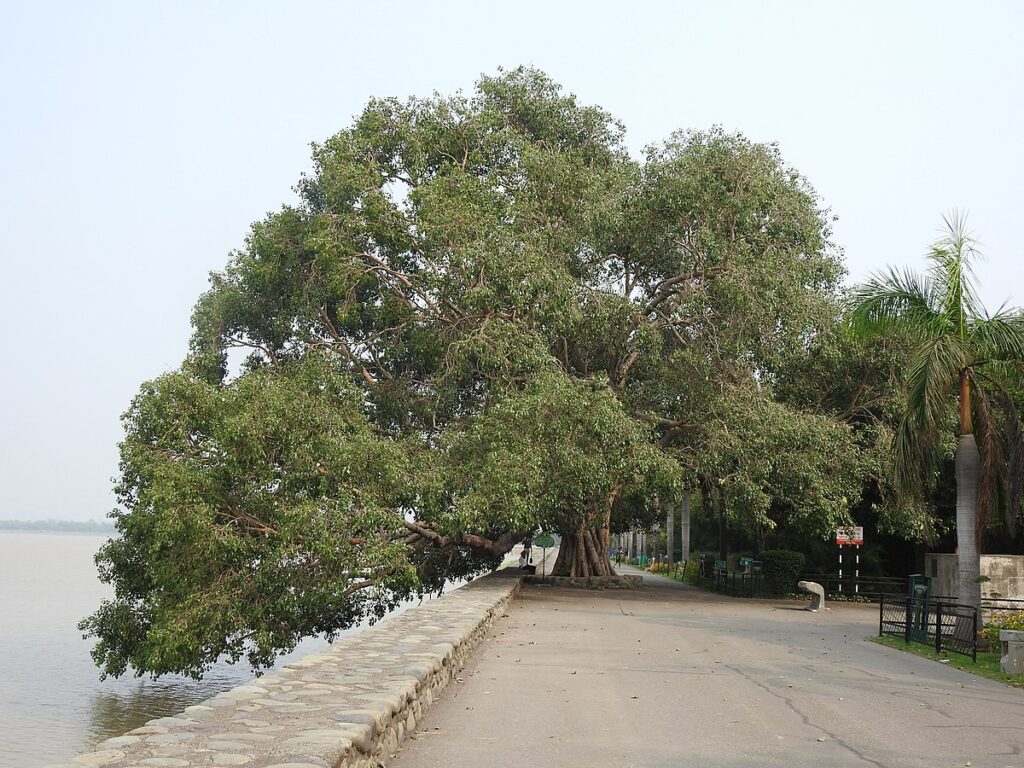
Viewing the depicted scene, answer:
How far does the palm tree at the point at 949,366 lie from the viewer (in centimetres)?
1733

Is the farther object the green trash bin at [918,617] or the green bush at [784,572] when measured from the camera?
the green bush at [784,572]

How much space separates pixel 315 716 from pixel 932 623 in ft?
44.1

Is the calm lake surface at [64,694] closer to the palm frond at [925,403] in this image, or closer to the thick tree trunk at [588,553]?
the thick tree trunk at [588,553]

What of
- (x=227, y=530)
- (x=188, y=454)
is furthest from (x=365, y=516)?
(x=188, y=454)

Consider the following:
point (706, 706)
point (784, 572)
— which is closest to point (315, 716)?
point (706, 706)

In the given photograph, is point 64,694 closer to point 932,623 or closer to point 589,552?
point 589,552

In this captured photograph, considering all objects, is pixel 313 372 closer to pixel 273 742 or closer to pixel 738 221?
pixel 738 221

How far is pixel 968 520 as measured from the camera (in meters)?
17.7

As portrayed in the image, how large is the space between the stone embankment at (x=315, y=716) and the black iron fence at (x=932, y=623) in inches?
335

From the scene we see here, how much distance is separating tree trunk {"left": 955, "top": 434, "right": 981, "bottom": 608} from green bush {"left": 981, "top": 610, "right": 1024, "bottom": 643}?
0.45m

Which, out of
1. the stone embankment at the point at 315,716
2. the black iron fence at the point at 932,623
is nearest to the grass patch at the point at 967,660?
the black iron fence at the point at 932,623

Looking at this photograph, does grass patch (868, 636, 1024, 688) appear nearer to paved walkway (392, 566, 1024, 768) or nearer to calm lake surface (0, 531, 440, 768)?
paved walkway (392, 566, 1024, 768)

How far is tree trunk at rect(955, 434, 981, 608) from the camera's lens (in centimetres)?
1745

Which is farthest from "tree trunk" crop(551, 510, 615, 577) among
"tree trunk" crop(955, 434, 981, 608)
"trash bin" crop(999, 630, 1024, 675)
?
"trash bin" crop(999, 630, 1024, 675)
